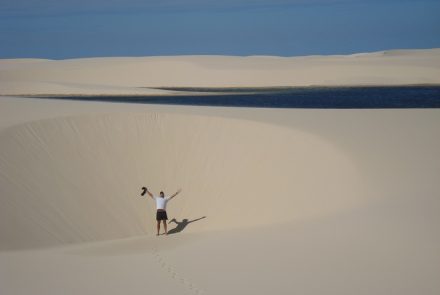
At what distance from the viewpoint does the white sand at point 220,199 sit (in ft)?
20.4

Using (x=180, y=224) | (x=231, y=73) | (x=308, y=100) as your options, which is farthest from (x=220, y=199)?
(x=231, y=73)

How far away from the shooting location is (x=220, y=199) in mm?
12602

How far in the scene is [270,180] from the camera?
1238cm

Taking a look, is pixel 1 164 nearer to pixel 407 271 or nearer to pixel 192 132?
pixel 192 132

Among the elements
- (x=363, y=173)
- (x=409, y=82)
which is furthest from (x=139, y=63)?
(x=363, y=173)

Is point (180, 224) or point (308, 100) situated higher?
point (308, 100)

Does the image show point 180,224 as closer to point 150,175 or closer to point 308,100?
point 150,175

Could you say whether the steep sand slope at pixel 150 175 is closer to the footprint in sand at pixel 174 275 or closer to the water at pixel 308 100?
the footprint in sand at pixel 174 275

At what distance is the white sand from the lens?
20.4ft

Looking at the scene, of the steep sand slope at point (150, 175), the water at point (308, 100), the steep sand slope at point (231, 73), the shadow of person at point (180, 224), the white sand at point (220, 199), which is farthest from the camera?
the steep sand slope at point (231, 73)

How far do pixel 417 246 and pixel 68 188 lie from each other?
7.81 meters

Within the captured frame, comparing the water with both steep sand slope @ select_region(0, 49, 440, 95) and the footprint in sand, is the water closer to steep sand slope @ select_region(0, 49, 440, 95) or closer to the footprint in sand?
steep sand slope @ select_region(0, 49, 440, 95)

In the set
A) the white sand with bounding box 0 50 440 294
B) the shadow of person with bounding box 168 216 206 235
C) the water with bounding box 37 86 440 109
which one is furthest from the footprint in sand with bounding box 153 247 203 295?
the water with bounding box 37 86 440 109

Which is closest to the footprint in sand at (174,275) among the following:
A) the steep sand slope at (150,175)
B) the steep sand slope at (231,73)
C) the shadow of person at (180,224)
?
the steep sand slope at (150,175)
